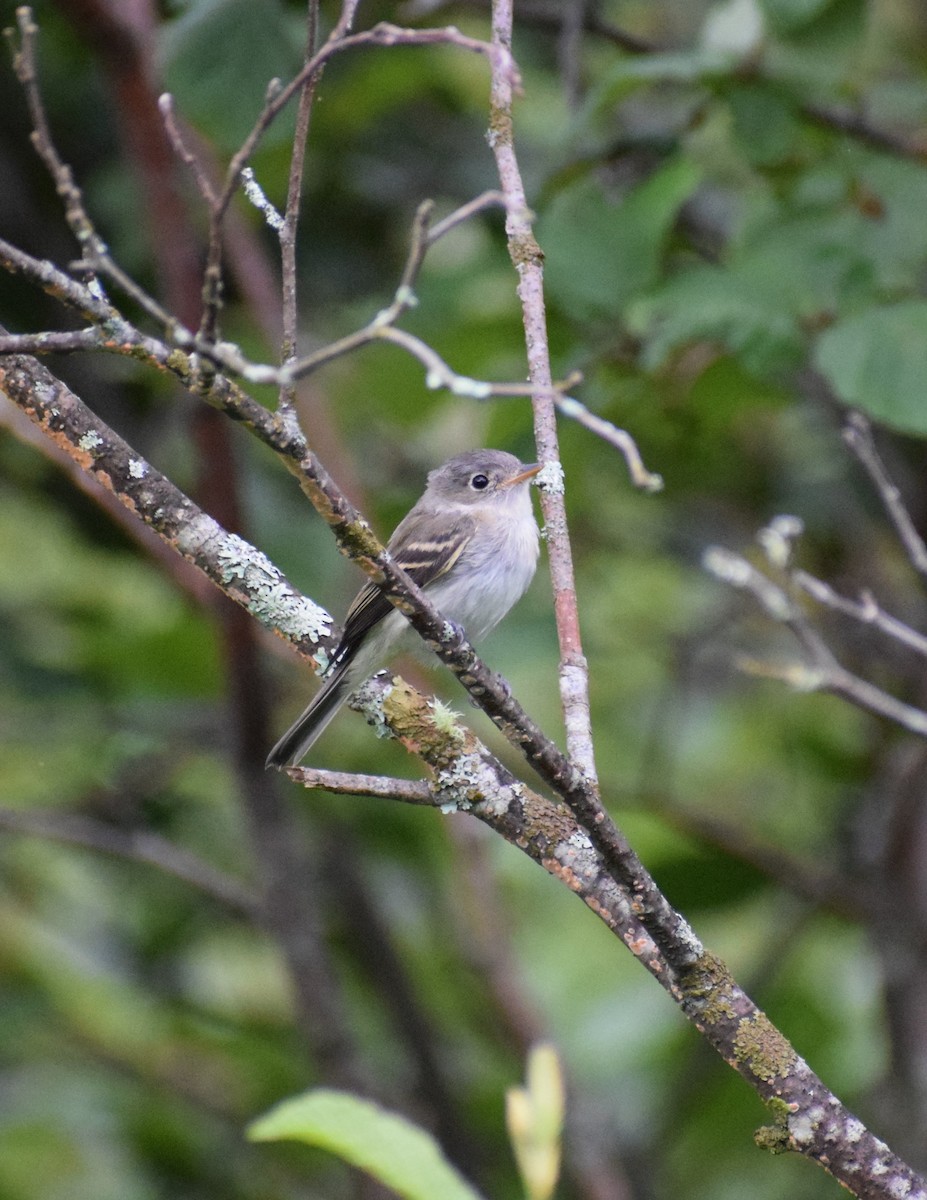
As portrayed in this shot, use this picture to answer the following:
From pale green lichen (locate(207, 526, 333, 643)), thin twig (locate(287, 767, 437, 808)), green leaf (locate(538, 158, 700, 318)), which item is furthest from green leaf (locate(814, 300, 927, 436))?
thin twig (locate(287, 767, 437, 808))

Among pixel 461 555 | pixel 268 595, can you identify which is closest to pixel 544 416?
pixel 268 595

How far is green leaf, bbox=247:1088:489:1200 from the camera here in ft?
5.63

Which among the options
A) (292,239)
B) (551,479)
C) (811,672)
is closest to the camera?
(292,239)

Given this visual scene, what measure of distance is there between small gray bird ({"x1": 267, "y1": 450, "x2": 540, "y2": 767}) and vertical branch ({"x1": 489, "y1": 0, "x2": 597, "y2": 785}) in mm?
1458

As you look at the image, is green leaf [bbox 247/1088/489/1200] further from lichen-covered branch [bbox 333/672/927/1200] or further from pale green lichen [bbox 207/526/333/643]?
pale green lichen [bbox 207/526/333/643]

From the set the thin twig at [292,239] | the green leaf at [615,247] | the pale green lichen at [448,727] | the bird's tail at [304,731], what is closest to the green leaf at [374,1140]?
the pale green lichen at [448,727]

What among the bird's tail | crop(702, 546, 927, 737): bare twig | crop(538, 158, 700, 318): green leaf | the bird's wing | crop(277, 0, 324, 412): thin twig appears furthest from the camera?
the bird's wing

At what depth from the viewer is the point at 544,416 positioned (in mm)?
2346

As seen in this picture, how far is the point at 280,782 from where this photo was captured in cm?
477

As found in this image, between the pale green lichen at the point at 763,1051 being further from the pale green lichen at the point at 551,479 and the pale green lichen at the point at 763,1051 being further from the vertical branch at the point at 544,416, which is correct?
the pale green lichen at the point at 551,479

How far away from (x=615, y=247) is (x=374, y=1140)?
8.85ft

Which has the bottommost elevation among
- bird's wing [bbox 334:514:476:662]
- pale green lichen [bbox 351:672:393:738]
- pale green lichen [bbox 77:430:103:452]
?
pale green lichen [bbox 351:672:393:738]

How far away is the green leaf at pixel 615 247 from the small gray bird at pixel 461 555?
22.2 inches

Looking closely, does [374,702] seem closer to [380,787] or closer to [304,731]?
[380,787]
